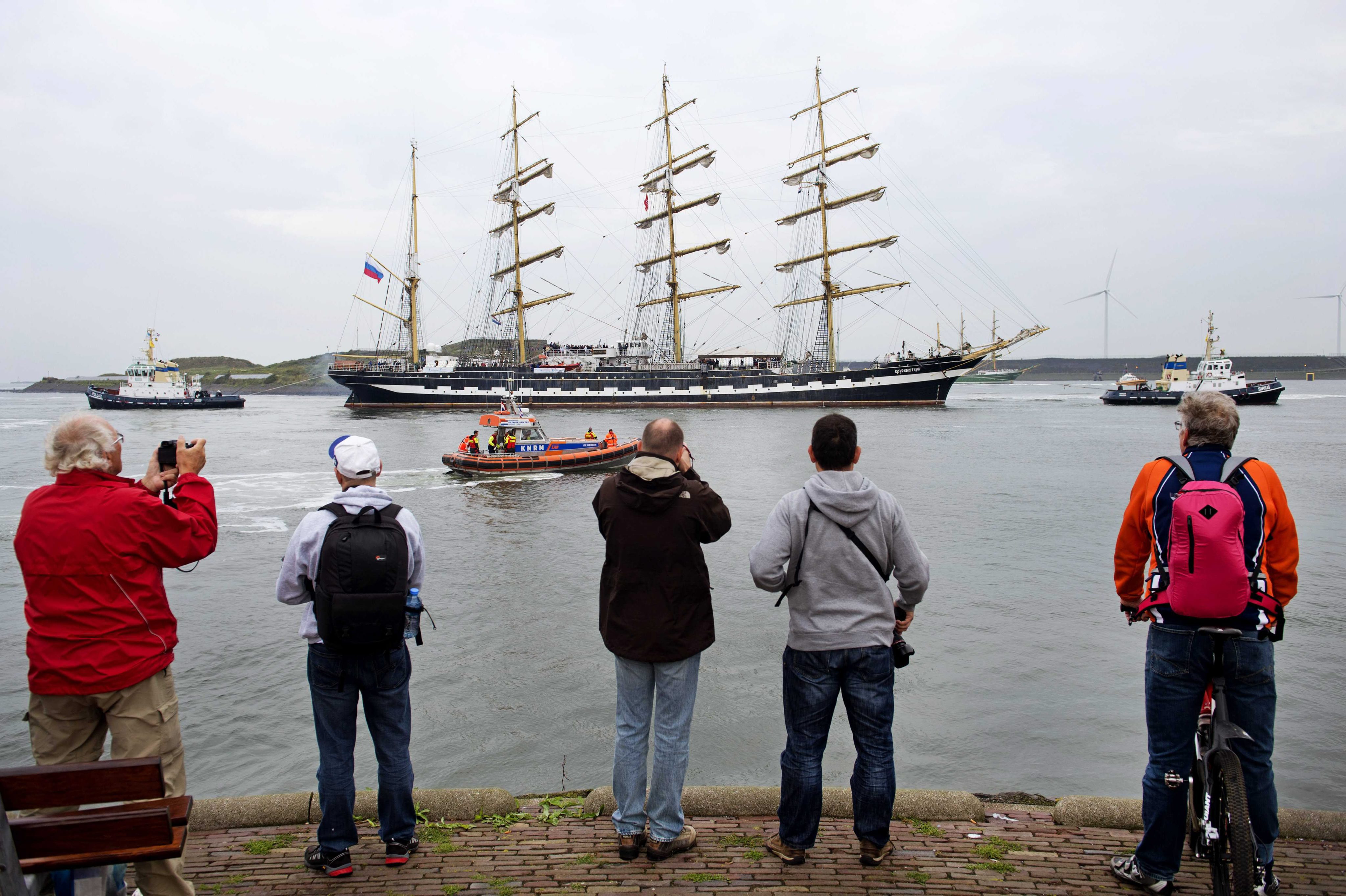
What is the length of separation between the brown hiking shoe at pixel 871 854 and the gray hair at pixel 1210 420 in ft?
7.69

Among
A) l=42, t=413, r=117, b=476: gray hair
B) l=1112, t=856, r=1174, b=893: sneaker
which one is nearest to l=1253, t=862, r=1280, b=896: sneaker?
l=1112, t=856, r=1174, b=893: sneaker

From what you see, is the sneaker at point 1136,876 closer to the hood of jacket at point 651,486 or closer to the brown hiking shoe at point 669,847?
the brown hiking shoe at point 669,847

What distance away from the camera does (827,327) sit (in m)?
81.4

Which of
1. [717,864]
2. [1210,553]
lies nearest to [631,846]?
[717,864]

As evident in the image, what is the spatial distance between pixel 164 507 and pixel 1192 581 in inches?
165

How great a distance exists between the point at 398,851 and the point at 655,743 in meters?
1.35

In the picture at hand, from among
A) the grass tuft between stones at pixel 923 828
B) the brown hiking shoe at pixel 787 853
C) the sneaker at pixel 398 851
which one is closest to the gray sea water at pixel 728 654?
the grass tuft between stones at pixel 923 828

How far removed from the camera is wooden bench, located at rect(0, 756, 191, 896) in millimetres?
2330

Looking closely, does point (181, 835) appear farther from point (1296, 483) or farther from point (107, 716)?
point (1296, 483)

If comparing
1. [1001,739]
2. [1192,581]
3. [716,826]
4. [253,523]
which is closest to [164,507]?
Result: [716,826]

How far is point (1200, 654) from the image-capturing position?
3254 mm

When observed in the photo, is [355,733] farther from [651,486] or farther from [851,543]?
[851,543]

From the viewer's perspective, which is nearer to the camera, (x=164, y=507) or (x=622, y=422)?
(x=164, y=507)

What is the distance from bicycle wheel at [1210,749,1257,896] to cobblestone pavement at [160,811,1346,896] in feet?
0.83
